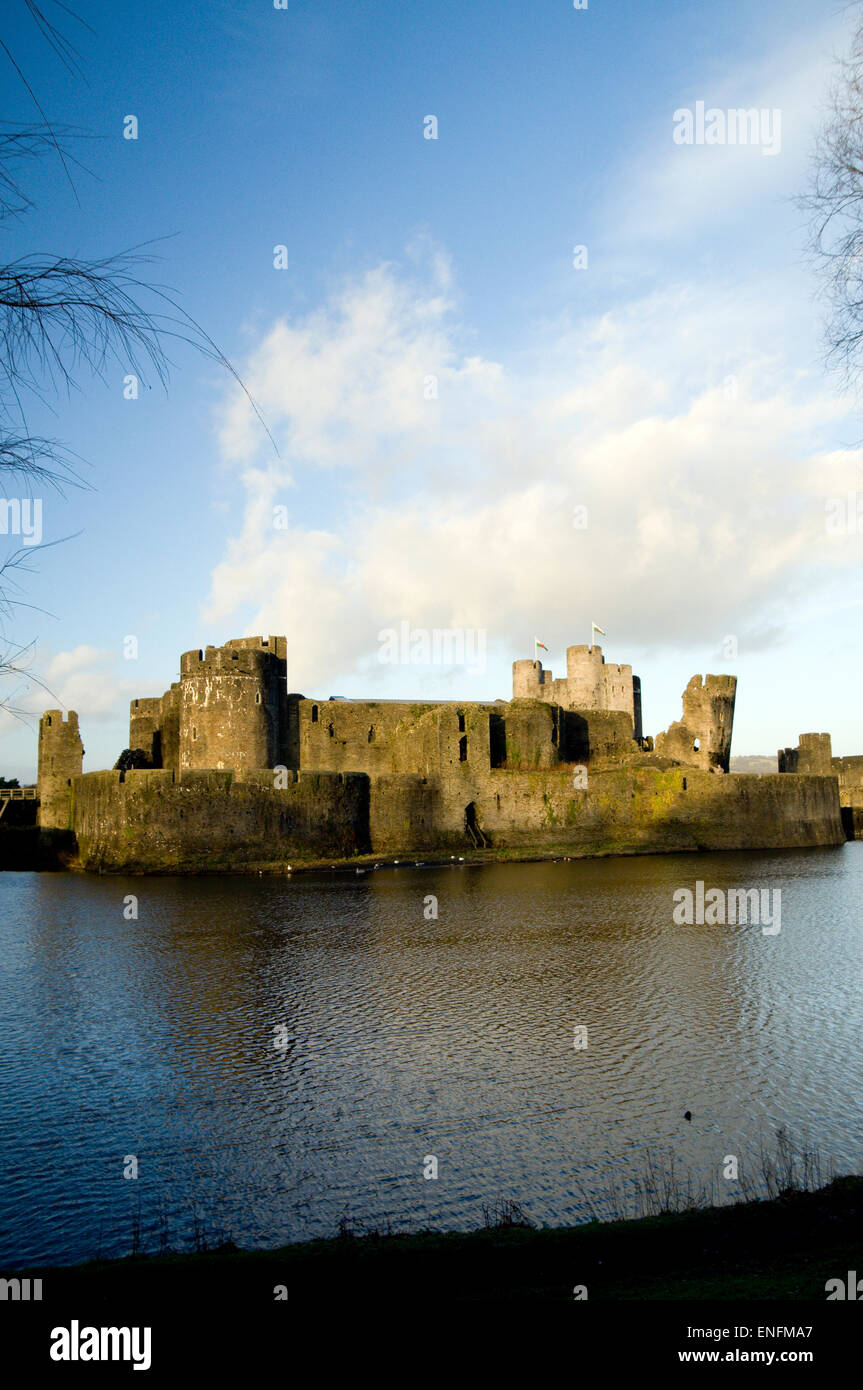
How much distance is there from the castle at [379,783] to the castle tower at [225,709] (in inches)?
1.9

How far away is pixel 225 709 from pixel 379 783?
18.9 ft

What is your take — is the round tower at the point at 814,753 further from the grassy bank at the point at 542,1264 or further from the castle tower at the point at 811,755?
the grassy bank at the point at 542,1264

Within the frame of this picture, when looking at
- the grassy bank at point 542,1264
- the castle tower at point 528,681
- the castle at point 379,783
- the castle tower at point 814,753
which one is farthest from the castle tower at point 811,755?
the grassy bank at point 542,1264

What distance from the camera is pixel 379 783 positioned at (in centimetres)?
3116

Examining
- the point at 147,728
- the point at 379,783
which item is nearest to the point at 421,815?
the point at 379,783

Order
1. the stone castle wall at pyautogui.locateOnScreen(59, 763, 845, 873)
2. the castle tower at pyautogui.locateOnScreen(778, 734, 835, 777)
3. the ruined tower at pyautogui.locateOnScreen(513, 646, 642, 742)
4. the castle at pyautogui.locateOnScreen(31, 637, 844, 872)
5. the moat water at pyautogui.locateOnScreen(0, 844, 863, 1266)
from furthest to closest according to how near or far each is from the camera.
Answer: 1. the castle tower at pyautogui.locateOnScreen(778, 734, 835, 777)
2. the ruined tower at pyautogui.locateOnScreen(513, 646, 642, 742)
3. the castle at pyautogui.locateOnScreen(31, 637, 844, 872)
4. the stone castle wall at pyautogui.locateOnScreen(59, 763, 845, 873)
5. the moat water at pyautogui.locateOnScreen(0, 844, 863, 1266)

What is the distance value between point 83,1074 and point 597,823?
2500cm

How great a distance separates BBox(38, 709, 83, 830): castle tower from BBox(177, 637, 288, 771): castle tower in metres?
4.09

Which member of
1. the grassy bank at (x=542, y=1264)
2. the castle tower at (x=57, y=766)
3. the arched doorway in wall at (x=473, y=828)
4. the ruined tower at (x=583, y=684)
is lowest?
the grassy bank at (x=542, y=1264)

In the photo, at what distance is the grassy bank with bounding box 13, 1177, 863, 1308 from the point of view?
4.45 meters

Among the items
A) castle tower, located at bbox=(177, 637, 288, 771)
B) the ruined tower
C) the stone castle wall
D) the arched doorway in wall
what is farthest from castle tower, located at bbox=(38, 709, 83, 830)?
the ruined tower

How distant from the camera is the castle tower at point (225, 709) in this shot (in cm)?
3058

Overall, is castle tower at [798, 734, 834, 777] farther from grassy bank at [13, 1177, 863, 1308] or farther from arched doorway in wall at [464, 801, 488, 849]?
grassy bank at [13, 1177, 863, 1308]
